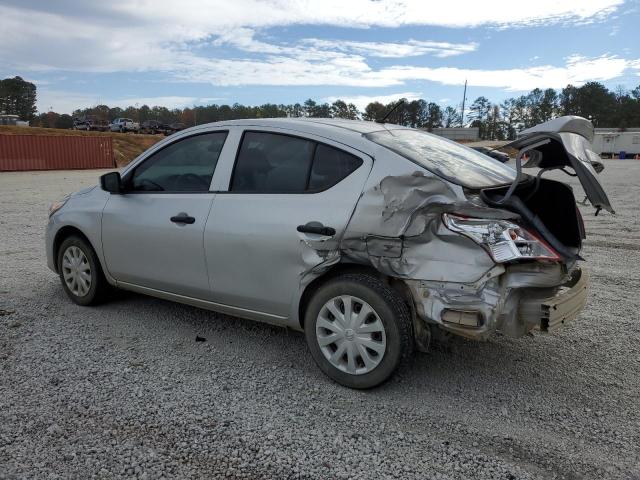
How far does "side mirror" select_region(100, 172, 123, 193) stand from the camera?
4527 millimetres

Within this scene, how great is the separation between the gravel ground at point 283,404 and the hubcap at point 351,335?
201mm

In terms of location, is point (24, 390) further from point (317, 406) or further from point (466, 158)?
point (466, 158)

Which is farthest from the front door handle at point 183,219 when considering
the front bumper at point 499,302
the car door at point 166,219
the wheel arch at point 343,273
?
the front bumper at point 499,302

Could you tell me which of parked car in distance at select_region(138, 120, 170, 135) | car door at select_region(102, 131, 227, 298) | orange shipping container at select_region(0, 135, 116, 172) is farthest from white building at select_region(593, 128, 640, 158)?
car door at select_region(102, 131, 227, 298)

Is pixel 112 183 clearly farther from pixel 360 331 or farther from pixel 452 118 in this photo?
pixel 452 118

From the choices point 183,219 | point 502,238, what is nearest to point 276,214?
point 183,219

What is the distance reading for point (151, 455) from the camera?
107 inches

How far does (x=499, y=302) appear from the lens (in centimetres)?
296

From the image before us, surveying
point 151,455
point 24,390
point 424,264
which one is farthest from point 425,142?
point 24,390

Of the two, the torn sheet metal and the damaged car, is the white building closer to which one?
the damaged car

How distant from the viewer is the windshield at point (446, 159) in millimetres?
3348

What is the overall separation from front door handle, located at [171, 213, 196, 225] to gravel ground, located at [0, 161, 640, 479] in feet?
3.17

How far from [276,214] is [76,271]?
2468 mm

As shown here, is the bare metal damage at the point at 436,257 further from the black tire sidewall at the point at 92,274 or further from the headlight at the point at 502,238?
the black tire sidewall at the point at 92,274
